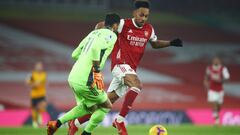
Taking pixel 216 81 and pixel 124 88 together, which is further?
pixel 216 81

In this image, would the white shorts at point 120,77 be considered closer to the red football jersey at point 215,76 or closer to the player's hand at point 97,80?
the player's hand at point 97,80

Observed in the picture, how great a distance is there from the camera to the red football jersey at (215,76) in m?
22.6

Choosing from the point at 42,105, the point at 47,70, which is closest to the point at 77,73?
the point at 42,105

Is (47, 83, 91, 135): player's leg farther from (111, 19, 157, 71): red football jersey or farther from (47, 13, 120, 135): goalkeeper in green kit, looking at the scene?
(111, 19, 157, 71): red football jersey

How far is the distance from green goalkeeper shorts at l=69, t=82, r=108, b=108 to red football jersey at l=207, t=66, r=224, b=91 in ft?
39.3

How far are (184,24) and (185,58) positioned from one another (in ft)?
4.83

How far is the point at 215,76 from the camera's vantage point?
2266 centimetres

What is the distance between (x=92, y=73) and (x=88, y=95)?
0.37 metres

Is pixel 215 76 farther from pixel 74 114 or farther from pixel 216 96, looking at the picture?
pixel 74 114

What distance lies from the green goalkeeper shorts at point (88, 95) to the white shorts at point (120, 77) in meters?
1.26

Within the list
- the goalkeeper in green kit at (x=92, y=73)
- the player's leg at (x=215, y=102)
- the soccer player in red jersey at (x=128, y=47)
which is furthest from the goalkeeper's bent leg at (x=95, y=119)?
the player's leg at (x=215, y=102)

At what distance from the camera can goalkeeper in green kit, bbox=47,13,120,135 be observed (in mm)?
10859

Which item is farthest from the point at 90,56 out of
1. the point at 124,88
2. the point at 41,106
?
the point at 41,106

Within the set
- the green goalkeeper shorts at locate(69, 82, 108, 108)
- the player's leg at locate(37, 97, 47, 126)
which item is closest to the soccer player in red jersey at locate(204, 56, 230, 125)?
the player's leg at locate(37, 97, 47, 126)
